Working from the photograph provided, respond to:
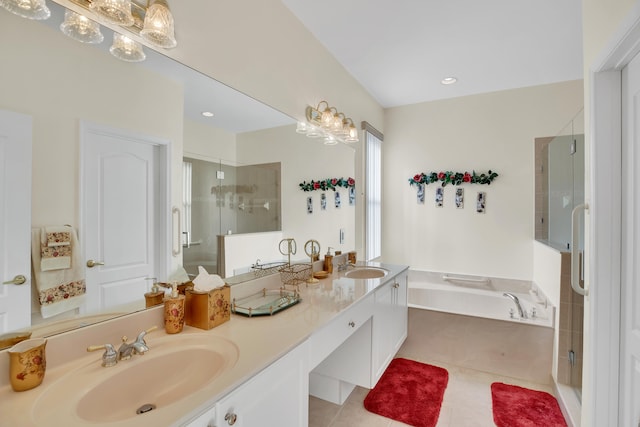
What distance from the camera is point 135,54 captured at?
116 centimetres

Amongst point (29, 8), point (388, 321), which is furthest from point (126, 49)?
point (388, 321)

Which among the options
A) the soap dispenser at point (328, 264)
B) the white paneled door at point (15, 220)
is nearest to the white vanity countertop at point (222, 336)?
the white paneled door at point (15, 220)

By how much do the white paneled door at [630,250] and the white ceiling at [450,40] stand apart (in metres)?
1.16

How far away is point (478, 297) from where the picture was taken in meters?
3.09

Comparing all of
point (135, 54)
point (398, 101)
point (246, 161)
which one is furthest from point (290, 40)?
point (398, 101)

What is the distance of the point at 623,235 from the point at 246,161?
1.81 meters

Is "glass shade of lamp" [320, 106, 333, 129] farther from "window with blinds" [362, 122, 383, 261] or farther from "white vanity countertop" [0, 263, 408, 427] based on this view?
"white vanity countertop" [0, 263, 408, 427]

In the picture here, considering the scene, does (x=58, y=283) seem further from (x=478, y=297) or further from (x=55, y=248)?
(x=478, y=297)

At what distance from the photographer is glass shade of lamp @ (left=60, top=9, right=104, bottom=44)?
3.20 ft

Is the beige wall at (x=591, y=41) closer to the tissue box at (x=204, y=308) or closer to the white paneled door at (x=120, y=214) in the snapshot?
the tissue box at (x=204, y=308)

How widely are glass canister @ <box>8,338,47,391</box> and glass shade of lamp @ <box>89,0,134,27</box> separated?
108cm

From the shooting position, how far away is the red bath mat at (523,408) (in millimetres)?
1924

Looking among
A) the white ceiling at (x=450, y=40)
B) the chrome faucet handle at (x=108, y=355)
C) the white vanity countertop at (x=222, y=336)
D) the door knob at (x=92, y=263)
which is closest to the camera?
the white vanity countertop at (x=222, y=336)

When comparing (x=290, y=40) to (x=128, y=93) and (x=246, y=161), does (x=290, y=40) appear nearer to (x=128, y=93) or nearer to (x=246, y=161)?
(x=246, y=161)
